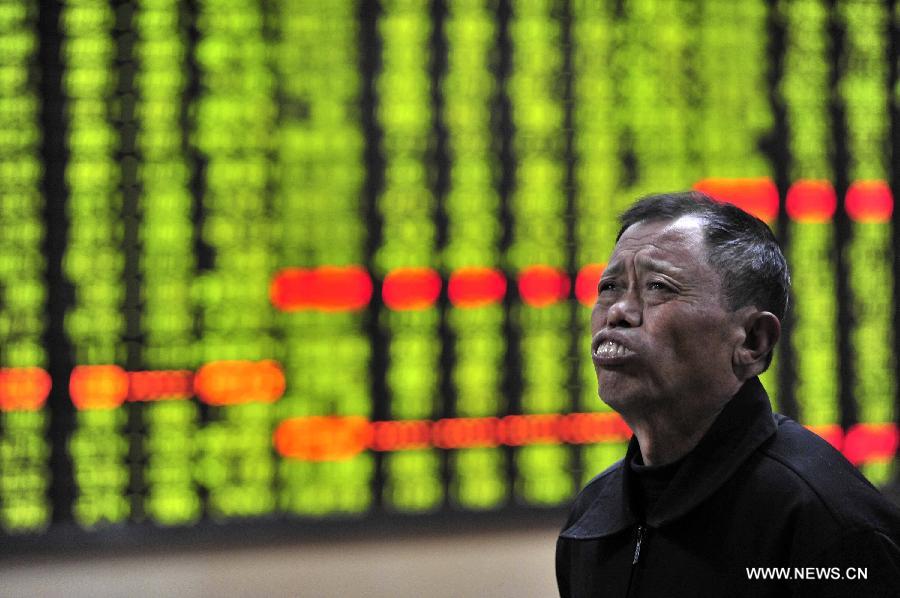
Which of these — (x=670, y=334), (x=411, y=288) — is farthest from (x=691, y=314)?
(x=411, y=288)

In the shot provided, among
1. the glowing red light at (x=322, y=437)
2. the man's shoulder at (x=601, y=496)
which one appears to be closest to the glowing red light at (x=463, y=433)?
the glowing red light at (x=322, y=437)

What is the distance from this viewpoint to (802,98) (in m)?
2.24

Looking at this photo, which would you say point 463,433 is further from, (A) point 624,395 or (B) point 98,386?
(A) point 624,395

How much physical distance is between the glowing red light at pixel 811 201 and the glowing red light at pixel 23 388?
5.36 ft

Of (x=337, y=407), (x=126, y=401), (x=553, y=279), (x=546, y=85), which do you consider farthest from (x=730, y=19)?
(x=126, y=401)

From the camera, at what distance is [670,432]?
724mm

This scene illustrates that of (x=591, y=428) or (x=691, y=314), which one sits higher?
(x=691, y=314)

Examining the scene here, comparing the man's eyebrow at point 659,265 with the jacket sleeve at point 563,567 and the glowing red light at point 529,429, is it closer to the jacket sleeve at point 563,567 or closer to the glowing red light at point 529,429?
the jacket sleeve at point 563,567

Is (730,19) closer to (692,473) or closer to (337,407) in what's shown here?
(337,407)

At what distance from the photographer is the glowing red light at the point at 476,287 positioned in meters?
2.10

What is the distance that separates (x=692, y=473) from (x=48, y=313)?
161 cm

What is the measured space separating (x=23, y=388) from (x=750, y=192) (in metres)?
1.59

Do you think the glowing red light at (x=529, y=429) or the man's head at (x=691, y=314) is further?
the glowing red light at (x=529, y=429)

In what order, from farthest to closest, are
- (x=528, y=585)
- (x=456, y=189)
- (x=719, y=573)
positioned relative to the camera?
(x=456, y=189)
(x=528, y=585)
(x=719, y=573)
